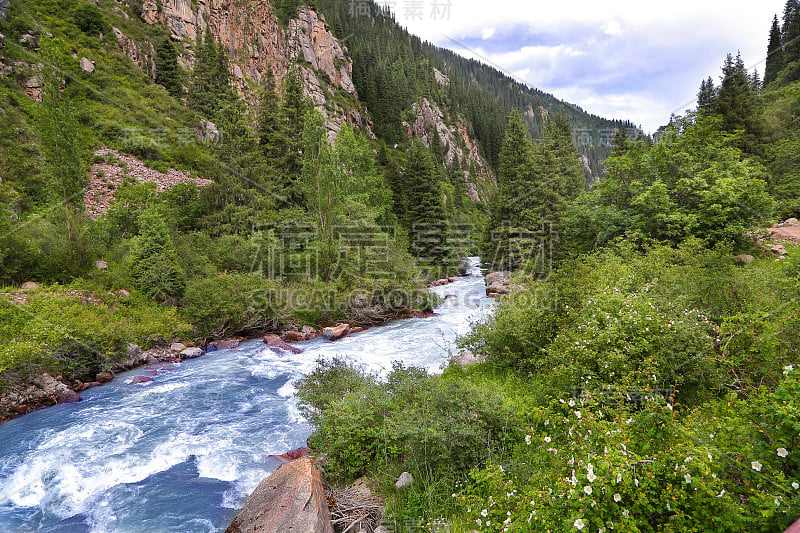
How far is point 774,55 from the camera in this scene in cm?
5275

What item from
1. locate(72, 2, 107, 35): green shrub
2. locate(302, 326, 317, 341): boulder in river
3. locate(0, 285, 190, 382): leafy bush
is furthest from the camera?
locate(72, 2, 107, 35): green shrub

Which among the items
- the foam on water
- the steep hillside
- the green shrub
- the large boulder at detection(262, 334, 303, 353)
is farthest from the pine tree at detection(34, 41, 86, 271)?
the steep hillside

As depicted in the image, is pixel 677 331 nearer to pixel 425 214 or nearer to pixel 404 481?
pixel 404 481

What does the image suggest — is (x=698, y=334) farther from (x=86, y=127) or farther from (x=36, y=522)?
(x=86, y=127)

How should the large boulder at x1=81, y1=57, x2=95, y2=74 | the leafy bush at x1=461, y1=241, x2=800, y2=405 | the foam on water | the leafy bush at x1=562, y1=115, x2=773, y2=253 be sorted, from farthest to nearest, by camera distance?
the large boulder at x1=81, y1=57, x2=95, y2=74, the leafy bush at x1=562, y1=115, x2=773, y2=253, the foam on water, the leafy bush at x1=461, y1=241, x2=800, y2=405

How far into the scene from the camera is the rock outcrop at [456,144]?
86.8 m

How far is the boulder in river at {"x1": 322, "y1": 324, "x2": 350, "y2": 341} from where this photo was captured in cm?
1817

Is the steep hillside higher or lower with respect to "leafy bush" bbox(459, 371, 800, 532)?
higher

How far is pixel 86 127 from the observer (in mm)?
27078

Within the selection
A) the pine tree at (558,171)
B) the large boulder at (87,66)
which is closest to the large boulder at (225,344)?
the pine tree at (558,171)

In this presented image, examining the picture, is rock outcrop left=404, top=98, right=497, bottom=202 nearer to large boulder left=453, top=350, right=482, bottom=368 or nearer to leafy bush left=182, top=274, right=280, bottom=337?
leafy bush left=182, top=274, right=280, bottom=337

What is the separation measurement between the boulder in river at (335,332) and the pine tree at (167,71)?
Answer: 1382 inches

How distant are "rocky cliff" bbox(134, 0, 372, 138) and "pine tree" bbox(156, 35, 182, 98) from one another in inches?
60.9

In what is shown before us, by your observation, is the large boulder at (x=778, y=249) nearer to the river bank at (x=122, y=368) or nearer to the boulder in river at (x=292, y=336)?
the river bank at (x=122, y=368)
